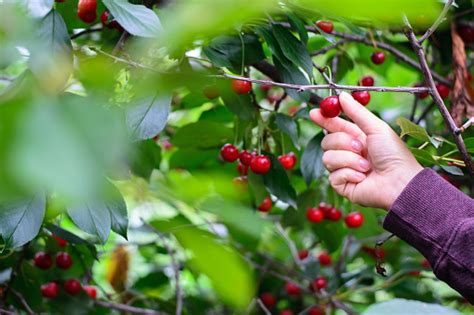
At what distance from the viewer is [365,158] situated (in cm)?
107

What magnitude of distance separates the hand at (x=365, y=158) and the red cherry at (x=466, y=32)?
73cm

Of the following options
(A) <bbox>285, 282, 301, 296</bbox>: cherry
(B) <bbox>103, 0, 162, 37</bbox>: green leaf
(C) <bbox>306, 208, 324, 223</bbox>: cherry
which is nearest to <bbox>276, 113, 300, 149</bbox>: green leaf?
(C) <bbox>306, 208, 324, 223</bbox>: cherry

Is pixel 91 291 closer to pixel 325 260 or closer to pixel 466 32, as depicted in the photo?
pixel 325 260

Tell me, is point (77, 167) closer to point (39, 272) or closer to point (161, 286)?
point (39, 272)

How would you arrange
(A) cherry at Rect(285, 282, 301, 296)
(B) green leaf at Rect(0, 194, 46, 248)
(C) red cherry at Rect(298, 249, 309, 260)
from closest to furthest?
(B) green leaf at Rect(0, 194, 46, 248)
(A) cherry at Rect(285, 282, 301, 296)
(C) red cherry at Rect(298, 249, 309, 260)

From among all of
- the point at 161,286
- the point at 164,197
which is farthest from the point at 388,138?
the point at 161,286

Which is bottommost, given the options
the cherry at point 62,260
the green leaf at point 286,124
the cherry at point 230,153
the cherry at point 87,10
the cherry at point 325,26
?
the cherry at point 62,260

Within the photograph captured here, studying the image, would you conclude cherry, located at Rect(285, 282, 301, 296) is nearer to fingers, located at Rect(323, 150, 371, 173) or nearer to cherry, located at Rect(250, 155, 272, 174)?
cherry, located at Rect(250, 155, 272, 174)

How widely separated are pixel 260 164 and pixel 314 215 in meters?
0.35

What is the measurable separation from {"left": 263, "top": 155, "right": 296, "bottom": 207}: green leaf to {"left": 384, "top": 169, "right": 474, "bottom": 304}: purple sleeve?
374mm

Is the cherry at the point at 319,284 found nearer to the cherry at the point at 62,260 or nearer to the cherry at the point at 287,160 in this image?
the cherry at the point at 287,160

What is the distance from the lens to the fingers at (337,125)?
42.2 inches

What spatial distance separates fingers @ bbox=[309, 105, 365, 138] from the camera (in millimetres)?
1071

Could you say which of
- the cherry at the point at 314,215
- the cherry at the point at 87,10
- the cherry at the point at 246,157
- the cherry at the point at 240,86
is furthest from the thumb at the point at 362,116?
the cherry at the point at 314,215
